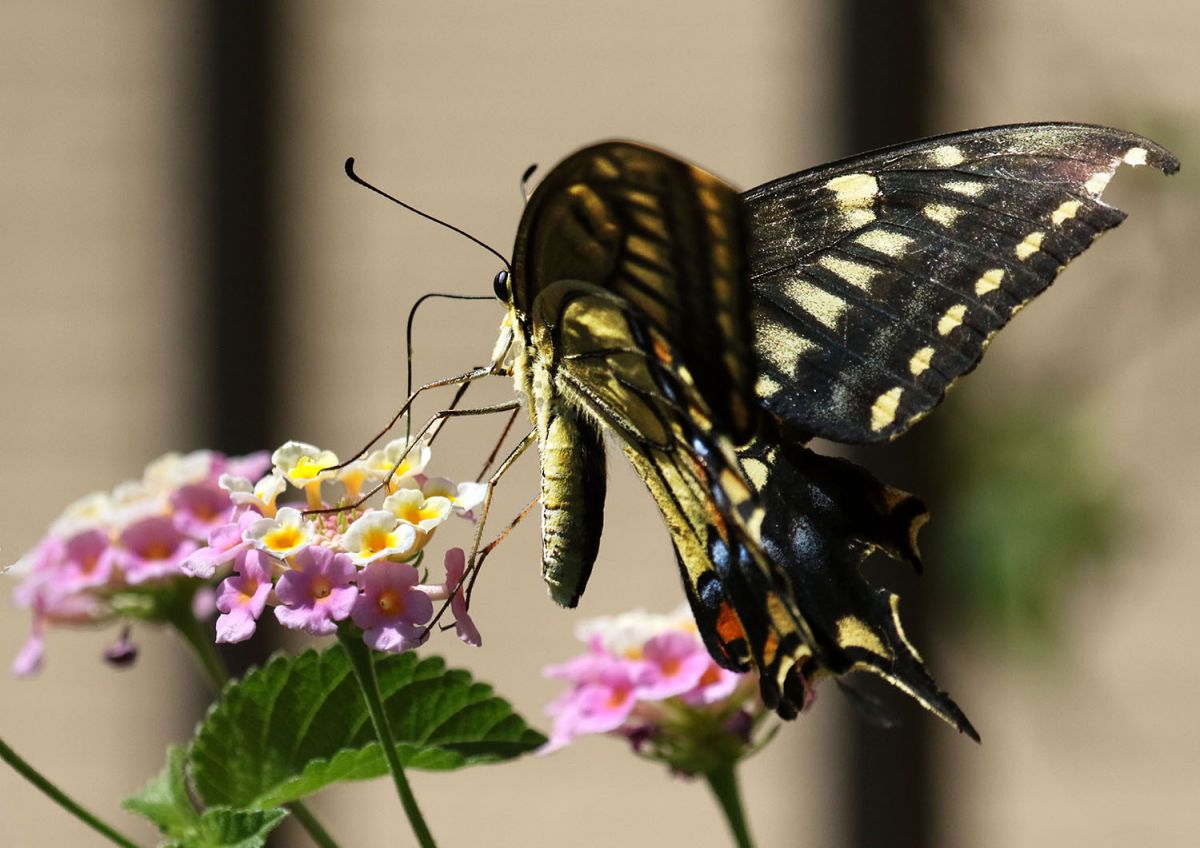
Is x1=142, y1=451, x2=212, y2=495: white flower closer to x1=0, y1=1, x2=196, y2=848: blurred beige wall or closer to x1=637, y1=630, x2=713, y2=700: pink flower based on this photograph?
x1=637, y1=630, x2=713, y2=700: pink flower

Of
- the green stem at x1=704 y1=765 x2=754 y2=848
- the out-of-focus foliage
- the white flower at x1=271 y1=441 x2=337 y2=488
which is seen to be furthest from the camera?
the out-of-focus foliage

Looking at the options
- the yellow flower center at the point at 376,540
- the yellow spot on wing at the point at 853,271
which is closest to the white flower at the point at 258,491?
the yellow flower center at the point at 376,540

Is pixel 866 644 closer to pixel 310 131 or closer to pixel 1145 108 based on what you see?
pixel 1145 108

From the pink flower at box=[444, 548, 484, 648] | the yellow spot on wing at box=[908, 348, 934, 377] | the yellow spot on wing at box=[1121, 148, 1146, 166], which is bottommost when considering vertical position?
the pink flower at box=[444, 548, 484, 648]

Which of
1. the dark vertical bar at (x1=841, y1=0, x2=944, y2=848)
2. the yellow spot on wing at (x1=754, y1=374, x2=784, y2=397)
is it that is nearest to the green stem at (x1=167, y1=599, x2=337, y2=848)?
the yellow spot on wing at (x1=754, y1=374, x2=784, y2=397)

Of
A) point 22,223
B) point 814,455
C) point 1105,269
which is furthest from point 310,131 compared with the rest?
point 814,455
